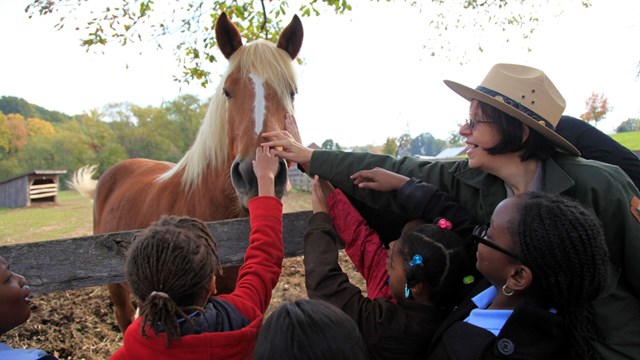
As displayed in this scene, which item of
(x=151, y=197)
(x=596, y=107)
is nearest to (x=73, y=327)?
(x=151, y=197)

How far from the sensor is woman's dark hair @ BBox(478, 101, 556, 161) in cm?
A: 152

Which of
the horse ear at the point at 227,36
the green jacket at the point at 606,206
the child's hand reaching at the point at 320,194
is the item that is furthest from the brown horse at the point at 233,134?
the green jacket at the point at 606,206

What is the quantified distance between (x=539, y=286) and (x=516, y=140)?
63cm

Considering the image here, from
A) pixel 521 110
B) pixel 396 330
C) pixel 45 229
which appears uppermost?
pixel 521 110

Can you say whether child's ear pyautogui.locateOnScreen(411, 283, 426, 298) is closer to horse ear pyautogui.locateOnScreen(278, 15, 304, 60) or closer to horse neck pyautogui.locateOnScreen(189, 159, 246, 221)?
horse neck pyautogui.locateOnScreen(189, 159, 246, 221)

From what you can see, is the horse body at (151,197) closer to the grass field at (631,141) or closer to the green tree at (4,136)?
the grass field at (631,141)

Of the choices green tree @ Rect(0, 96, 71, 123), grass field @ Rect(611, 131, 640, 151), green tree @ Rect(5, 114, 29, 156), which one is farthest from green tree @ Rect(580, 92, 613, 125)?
green tree @ Rect(0, 96, 71, 123)

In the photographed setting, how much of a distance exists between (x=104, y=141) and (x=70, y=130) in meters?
5.97

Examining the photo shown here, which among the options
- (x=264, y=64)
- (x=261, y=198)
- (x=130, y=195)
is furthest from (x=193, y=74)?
(x=261, y=198)

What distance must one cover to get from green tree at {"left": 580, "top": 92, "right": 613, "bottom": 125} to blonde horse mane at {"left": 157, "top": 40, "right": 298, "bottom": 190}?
63442 mm

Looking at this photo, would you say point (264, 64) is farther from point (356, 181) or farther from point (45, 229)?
point (45, 229)

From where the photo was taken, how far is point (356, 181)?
1.73 metres

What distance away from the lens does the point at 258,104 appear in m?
2.41

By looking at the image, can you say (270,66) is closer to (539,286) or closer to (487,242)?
(487,242)
